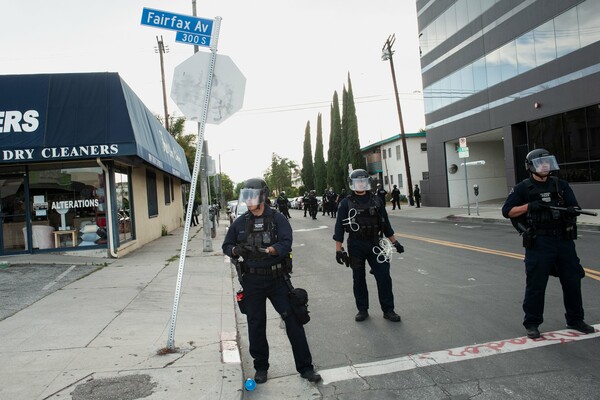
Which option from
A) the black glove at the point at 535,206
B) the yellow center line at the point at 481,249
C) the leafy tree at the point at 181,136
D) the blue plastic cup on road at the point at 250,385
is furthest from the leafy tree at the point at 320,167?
the blue plastic cup on road at the point at 250,385

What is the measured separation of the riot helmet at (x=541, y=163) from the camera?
5012mm

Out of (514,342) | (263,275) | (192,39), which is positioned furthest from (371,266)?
(192,39)

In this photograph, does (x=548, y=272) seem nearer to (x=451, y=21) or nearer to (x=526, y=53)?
(x=526, y=53)

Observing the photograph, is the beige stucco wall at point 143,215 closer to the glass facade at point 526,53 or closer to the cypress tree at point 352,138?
the glass facade at point 526,53

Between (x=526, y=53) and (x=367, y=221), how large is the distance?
20615 millimetres

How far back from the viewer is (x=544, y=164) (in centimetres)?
502

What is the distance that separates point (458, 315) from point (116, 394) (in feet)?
13.3

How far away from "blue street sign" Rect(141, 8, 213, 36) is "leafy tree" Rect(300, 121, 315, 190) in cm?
6740

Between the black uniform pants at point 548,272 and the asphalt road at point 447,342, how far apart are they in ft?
0.90

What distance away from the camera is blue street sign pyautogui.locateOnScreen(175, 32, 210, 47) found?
5203mm

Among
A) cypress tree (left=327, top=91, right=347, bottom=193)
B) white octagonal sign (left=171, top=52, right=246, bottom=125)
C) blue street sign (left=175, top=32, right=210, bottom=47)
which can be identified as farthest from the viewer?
cypress tree (left=327, top=91, right=347, bottom=193)

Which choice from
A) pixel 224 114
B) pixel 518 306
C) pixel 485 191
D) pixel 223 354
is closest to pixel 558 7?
pixel 485 191

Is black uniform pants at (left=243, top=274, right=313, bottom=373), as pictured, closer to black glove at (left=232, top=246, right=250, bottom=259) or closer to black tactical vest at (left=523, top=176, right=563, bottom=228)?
black glove at (left=232, top=246, right=250, bottom=259)

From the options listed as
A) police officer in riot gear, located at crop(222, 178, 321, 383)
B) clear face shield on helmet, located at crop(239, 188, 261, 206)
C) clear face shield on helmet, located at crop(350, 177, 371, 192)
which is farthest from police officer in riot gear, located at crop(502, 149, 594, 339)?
clear face shield on helmet, located at crop(239, 188, 261, 206)
